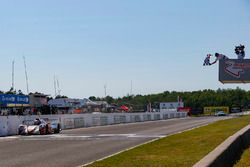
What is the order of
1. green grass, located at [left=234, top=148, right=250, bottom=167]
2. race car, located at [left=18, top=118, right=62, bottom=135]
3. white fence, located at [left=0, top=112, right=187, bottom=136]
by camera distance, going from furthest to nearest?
white fence, located at [left=0, top=112, right=187, bottom=136] → race car, located at [left=18, top=118, right=62, bottom=135] → green grass, located at [left=234, top=148, right=250, bottom=167]

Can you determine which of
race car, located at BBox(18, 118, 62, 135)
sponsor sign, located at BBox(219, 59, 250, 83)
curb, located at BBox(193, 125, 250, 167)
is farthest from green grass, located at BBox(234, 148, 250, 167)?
sponsor sign, located at BBox(219, 59, 250, 83)

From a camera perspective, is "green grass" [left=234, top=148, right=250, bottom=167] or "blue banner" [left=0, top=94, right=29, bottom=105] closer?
"green grass" [left=234, top=148, right=250, bottom=167]

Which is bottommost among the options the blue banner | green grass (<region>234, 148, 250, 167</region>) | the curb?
green grass (<region>234, 148, 250, 167</region>)

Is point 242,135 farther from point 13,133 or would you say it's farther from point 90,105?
point 90,105

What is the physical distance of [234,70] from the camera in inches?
2254

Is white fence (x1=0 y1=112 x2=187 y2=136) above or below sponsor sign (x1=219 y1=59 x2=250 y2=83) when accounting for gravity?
below

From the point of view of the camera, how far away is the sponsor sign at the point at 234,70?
187 feet

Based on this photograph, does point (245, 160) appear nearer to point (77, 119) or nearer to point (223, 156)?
point (223, 156)

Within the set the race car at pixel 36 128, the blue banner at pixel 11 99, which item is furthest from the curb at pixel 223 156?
the blue banner at pixel 11 99

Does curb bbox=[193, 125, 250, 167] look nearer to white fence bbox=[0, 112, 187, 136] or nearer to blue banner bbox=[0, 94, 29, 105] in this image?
white fence bbox=[0, 112, 187, 136]

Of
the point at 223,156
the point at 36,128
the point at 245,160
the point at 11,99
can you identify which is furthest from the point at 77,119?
the point at 223,156

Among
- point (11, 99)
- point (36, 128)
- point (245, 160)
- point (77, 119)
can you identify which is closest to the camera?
point (245, 160)

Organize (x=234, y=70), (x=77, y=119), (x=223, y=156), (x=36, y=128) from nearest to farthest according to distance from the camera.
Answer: (x=223, y=156) < (x=36, y=128) < (x=77, y=119) < (x=234, y=70)

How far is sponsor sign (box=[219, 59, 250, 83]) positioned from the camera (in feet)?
187
